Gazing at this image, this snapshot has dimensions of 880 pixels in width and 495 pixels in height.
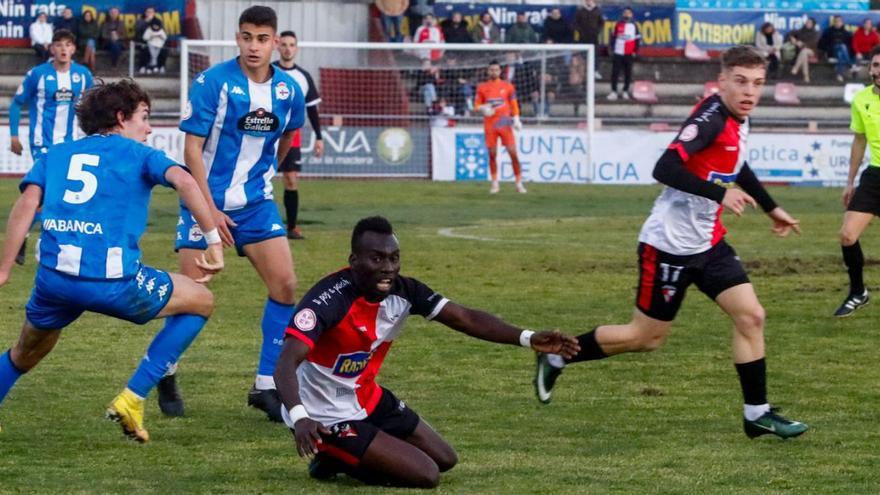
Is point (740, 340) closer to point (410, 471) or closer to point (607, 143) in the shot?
point (410, 471)

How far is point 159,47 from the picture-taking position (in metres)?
34.4

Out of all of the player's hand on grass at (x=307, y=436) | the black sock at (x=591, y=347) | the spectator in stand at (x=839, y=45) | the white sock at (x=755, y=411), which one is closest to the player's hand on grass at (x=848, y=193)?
the black sock at (x=591, y=347)

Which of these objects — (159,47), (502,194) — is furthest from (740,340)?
(159,47)

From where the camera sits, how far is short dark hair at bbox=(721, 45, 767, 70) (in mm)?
8070

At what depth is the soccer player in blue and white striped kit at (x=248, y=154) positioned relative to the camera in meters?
8.67

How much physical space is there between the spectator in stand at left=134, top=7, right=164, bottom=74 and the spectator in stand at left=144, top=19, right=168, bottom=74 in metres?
0.10

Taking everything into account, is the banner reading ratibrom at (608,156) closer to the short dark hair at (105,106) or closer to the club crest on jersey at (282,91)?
the club crest on jersey at (282,91)

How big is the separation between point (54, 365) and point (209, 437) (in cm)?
250

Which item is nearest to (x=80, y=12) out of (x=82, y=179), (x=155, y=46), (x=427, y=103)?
(x=155, y=46)

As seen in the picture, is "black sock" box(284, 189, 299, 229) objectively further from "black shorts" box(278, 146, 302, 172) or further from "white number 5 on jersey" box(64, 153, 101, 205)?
"white number 5 on jersey" box(64, 153, 101, 205)

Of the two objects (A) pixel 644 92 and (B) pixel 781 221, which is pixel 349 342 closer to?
(B) pixel 781 221

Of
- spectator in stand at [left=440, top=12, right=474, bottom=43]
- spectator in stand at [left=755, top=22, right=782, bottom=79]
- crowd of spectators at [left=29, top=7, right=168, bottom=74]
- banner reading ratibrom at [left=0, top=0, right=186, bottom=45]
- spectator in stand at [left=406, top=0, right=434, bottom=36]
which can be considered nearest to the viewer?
crowd of spectators at [left=29, top=7, right=168, bottom=74]

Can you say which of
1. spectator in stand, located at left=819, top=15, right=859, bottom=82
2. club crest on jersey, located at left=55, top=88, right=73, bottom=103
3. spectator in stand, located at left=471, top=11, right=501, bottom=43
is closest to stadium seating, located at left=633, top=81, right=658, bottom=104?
spectator in stand, located at left=471, top=11, right=501, bottom=43

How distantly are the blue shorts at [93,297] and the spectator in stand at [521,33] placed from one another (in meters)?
28.7
